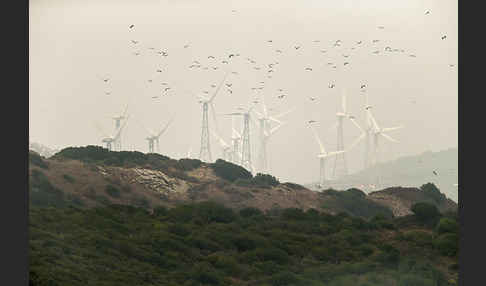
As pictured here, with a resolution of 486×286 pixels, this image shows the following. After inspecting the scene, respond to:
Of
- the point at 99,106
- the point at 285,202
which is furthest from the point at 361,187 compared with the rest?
the point at 99,106

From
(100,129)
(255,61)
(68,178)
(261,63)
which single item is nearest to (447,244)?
(261,63)

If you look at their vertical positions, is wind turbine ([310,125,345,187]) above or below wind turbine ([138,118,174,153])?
below

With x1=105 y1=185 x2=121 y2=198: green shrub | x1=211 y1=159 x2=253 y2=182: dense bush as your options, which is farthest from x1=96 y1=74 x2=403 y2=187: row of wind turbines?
x1=105 y1=185 x2=121 y2=198: green shrub

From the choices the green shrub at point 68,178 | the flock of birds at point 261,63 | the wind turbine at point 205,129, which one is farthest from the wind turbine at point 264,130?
the green shrub at point 68,178

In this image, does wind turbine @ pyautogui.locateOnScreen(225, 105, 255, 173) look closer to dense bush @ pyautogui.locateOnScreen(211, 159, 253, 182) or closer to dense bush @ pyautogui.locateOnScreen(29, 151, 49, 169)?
dense bush @ pyautogui.locateOnScreen(211, 159, 253, 182)

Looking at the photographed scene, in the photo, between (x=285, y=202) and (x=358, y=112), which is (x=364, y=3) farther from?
(x=285, y=202)

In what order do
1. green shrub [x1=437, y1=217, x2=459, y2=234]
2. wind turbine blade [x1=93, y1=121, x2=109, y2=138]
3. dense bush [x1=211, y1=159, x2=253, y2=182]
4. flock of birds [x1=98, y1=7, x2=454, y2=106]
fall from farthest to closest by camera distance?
dense bush [x1=211, y1=159, x2=253, y2=182] → wind turbine blade [x1=93, y1=121, x2=109, y2=138] → flock of birds [x1=98, y1=7, x2=454, y2=106] → green shrub [x1=437, y1=217, x2=459, y2=234]

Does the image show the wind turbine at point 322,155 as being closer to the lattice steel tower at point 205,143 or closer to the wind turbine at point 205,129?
the wind turbine at point 205,129
